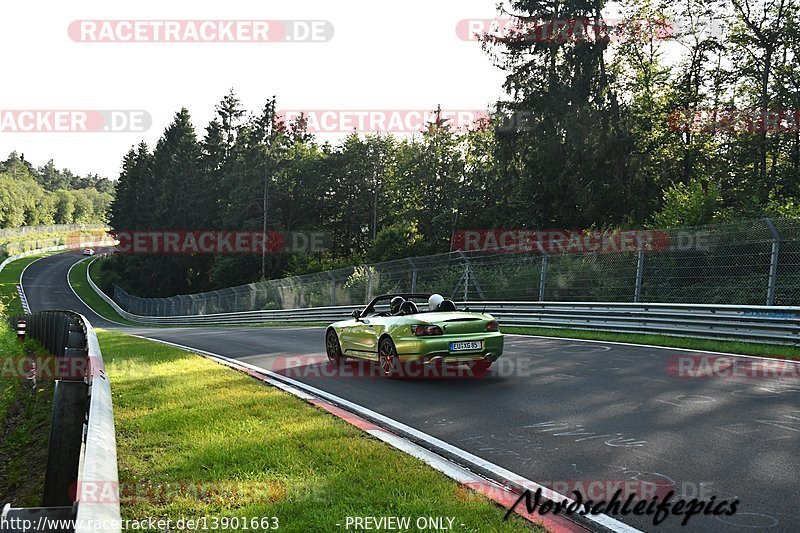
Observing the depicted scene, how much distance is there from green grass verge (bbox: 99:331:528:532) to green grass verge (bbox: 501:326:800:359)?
7706 mm

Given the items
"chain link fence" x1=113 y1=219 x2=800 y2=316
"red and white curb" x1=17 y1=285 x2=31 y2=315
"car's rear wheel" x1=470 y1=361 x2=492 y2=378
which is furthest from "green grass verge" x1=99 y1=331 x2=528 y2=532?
"red and white curb" x1=17 y1=285 x2=31 y2=315

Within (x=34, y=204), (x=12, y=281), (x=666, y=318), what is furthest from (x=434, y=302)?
(x=34, y=204)

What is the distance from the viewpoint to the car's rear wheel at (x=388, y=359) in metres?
9.84

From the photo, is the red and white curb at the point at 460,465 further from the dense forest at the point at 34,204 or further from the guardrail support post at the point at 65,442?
the dense forest at the point at 34,204

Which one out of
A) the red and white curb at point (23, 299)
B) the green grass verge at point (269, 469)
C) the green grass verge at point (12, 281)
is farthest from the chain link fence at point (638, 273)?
the red and white curb at point (23, 299)

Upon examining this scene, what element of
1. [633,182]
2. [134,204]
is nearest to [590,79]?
[633,182]

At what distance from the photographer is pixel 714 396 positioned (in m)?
7.70

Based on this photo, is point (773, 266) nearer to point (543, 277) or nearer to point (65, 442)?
point (543, 277)

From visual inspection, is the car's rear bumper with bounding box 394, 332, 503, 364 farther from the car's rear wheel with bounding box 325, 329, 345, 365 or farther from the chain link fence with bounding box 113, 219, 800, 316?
the chain link fence with bounding box 113, 219, 800, 316

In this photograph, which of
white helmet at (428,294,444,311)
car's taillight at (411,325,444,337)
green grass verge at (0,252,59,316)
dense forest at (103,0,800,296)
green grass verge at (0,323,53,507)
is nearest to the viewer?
green grass verge at (0,323,53,507)

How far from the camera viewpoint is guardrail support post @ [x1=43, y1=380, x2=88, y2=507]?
4312 millimetres

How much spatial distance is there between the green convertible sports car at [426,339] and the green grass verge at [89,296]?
51369 mm

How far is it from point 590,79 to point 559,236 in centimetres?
792

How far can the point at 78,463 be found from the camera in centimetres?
450
